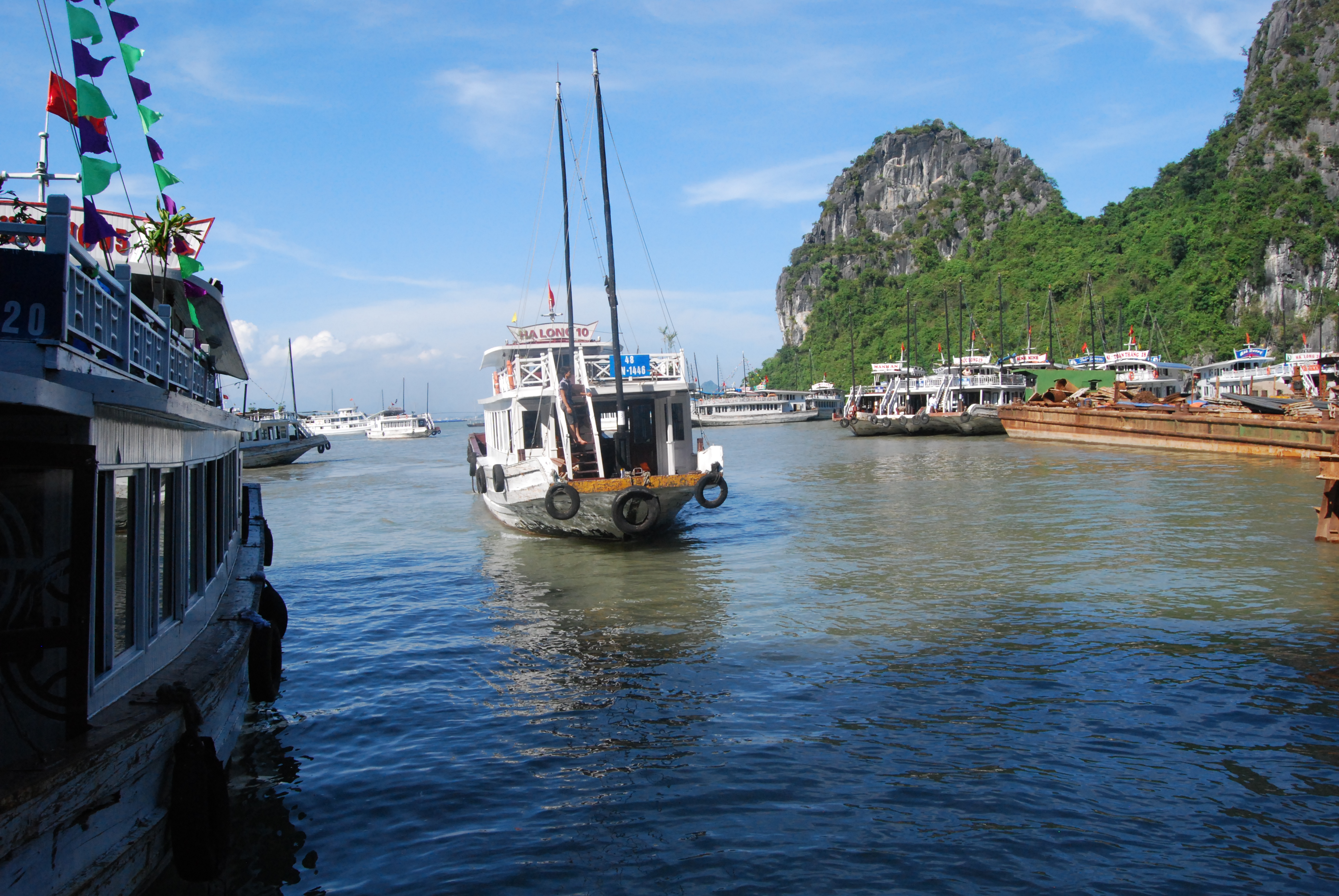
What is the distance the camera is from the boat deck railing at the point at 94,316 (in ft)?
11.7

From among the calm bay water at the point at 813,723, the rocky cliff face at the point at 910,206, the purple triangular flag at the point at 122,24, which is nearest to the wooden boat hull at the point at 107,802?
the calm bay water at the point at 813,723

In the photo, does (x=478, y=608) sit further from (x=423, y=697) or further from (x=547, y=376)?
(x=547, y=376)

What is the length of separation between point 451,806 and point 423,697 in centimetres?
235

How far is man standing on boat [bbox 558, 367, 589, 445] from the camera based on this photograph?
16.4m

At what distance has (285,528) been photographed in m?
21.4

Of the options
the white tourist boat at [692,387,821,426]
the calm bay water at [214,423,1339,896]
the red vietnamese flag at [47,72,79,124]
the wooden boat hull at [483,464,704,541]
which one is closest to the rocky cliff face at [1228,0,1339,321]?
the white tourist boat at [692,387,821,426]

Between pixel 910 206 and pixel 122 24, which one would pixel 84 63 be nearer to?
pixel 122 24

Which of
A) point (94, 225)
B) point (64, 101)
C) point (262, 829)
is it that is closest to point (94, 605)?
point (262, 829)

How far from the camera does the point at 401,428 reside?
315 ft

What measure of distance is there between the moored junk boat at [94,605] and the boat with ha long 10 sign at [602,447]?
9447 millimetres

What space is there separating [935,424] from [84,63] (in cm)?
5226

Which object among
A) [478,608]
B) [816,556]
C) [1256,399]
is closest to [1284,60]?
[1256,399]

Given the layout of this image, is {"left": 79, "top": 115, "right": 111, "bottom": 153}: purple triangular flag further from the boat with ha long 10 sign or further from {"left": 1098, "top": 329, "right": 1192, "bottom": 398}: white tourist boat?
{"left": 1098, "top": 329, "right": 1192, "bottom": 398}: white tourist boat

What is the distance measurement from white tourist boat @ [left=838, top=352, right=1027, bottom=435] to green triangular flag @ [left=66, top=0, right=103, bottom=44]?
163ft
